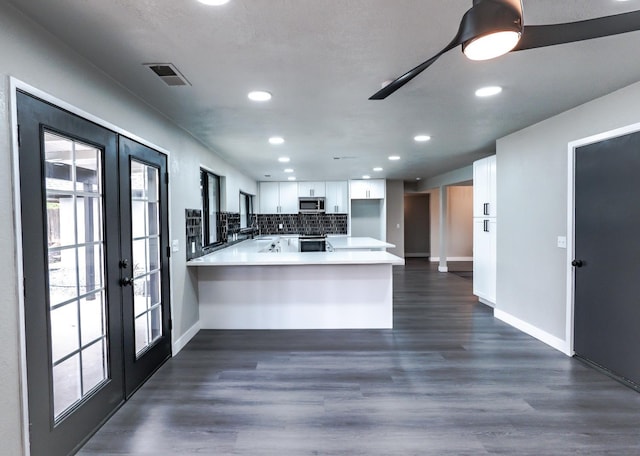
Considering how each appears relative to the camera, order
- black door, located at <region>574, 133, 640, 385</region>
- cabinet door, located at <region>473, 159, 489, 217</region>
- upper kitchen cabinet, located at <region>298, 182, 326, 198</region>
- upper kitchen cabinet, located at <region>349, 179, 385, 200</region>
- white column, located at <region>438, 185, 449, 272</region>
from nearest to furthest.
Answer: black door, located at <region>574, 133, 640, 385</region> < cabinet door, located at <region>473, 159, 489, 217</region> < white column, located at <region>438, 185, 449, 272</region> < upper kitchen cabinet, located at <region>349, 179, 385, 200</region> < upper kitchen cabinet, located at <region>298, 182, 326, 198</region>

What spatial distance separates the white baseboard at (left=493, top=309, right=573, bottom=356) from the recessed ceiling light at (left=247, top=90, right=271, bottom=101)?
3.63m

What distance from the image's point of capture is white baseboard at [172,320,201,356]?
3.36 m

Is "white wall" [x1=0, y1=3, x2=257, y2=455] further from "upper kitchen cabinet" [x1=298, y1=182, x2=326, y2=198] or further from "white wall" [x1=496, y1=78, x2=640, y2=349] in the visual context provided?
"upper kitchen cabinet" [x1=298, y1=182, x2=326, y2=198]

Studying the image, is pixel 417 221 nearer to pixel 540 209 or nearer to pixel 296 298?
pixel 540 209

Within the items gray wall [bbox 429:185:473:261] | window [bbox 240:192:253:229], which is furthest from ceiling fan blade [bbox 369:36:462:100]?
gray wall [bbox 429:185:473:261]

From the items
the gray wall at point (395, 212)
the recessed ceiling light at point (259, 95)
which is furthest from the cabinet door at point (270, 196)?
the recessed ceiling light at point (259, 95)

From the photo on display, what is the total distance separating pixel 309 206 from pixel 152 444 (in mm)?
6497

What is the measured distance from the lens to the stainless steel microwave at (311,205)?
26.7 ft

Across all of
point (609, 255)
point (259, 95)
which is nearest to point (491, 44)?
point (259, 95)

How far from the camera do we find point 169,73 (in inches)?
87.1

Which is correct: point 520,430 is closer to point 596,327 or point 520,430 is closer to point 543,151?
point 596,327

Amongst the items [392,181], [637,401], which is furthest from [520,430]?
[392,181]

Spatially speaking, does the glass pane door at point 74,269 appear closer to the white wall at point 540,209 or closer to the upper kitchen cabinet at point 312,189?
the white wall at point 540,209

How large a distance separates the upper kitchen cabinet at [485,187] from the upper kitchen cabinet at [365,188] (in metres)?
3.12
